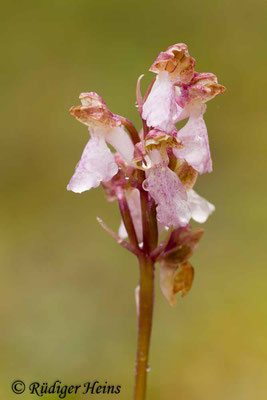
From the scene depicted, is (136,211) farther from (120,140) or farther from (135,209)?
(120,140)

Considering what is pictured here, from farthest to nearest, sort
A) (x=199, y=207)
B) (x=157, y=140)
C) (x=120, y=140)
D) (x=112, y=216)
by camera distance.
A: (x=112, y=216) < (x=199, y=207) < (x=120, y=140) < (x=157, y=140)

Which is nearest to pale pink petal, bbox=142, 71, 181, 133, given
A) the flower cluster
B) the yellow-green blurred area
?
the flower cluster

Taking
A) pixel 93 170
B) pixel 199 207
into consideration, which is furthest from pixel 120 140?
pixel 199 207

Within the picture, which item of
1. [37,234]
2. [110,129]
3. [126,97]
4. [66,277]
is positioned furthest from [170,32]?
[110,129]

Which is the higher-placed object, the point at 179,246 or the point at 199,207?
the point at 199,207

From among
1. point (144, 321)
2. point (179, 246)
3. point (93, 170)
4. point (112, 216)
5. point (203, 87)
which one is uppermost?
point (112, 216)

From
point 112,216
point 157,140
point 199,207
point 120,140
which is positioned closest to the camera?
point 157,140

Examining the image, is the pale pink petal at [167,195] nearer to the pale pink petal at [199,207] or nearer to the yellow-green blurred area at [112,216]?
the pale pink petal at [199,207]
